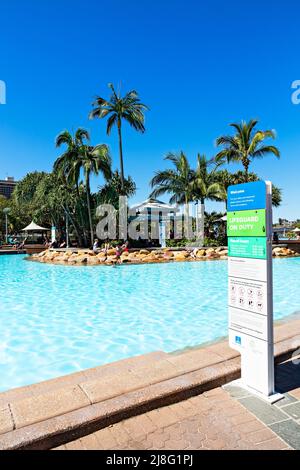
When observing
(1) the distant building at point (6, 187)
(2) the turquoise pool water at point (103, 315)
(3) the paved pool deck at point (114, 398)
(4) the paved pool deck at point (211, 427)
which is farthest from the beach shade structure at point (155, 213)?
(1) the distant building at point (6, 187)

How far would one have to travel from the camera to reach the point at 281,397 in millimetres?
2809

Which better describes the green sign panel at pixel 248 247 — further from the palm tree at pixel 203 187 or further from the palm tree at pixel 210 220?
the palm tree at pixel 210 220

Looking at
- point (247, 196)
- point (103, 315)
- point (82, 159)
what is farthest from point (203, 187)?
point (247, 196)

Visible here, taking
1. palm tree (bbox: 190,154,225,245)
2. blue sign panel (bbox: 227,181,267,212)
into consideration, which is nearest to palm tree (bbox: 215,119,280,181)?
palm tree (bbox: 190,154,225,245)

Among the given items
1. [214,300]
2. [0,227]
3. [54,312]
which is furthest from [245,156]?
[0,227]

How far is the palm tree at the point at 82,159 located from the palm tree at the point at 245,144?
812 centimetres

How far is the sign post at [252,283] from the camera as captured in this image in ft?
9.33

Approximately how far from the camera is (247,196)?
301 centimetres

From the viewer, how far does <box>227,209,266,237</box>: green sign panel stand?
286cm

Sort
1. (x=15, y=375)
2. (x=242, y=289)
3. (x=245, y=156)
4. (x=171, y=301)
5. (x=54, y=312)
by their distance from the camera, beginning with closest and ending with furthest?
(x=242, y=289)
(x=15, y=375)
(x=54, y=312)
(x=171, y=301)
(x=245, y=156)

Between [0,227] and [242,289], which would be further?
[0,227]

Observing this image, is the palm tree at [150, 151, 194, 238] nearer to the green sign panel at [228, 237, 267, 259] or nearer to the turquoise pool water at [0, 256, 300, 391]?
the turquoise pool water at [0, 256, 300, 391]
